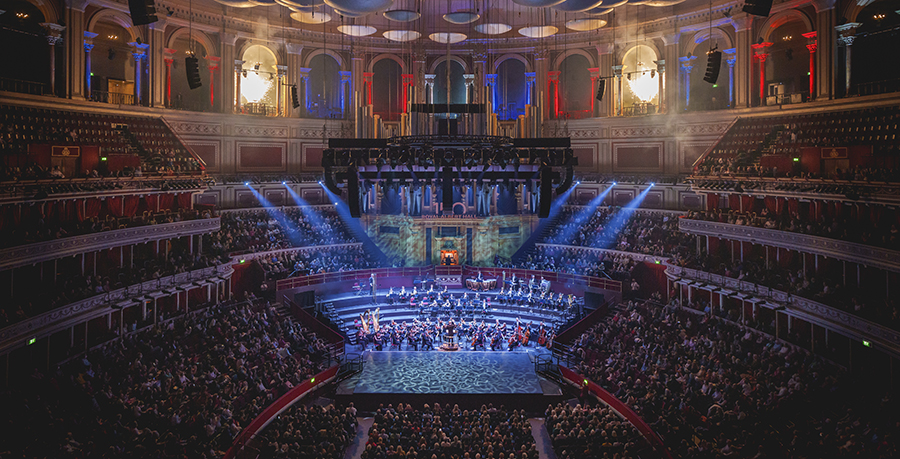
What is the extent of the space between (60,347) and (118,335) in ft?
7.07

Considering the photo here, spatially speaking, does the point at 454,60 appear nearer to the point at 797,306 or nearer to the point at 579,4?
Answer: the point at 579,4

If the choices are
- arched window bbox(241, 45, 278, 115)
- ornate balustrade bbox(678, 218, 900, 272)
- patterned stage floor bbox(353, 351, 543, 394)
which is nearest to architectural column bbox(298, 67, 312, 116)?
arched window bbox(241, 45, 278, 115)

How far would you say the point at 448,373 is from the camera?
Result: 76.0 feet

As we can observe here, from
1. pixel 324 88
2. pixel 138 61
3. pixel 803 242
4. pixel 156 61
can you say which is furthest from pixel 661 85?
pixel 138 61

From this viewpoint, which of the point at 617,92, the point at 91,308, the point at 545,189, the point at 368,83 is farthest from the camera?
the point at 368,83

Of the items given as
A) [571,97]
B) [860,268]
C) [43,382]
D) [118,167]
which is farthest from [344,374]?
[571,97]

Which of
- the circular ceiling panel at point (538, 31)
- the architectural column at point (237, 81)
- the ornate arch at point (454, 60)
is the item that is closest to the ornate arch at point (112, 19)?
the architectural column at point (237, 81)

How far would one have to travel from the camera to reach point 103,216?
24.7 metres

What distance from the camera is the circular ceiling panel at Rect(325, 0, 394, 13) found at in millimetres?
23531

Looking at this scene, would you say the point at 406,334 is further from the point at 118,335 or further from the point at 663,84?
the point at 663,84

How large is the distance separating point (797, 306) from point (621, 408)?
705cm

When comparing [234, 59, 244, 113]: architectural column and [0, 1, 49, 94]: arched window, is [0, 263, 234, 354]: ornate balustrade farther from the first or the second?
[234, 59, 244, 113]: architectural column

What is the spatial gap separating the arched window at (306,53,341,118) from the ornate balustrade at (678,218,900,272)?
851 inches

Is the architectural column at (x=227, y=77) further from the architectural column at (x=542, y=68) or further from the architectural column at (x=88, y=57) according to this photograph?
the architectural column at (x=542, y=68)
